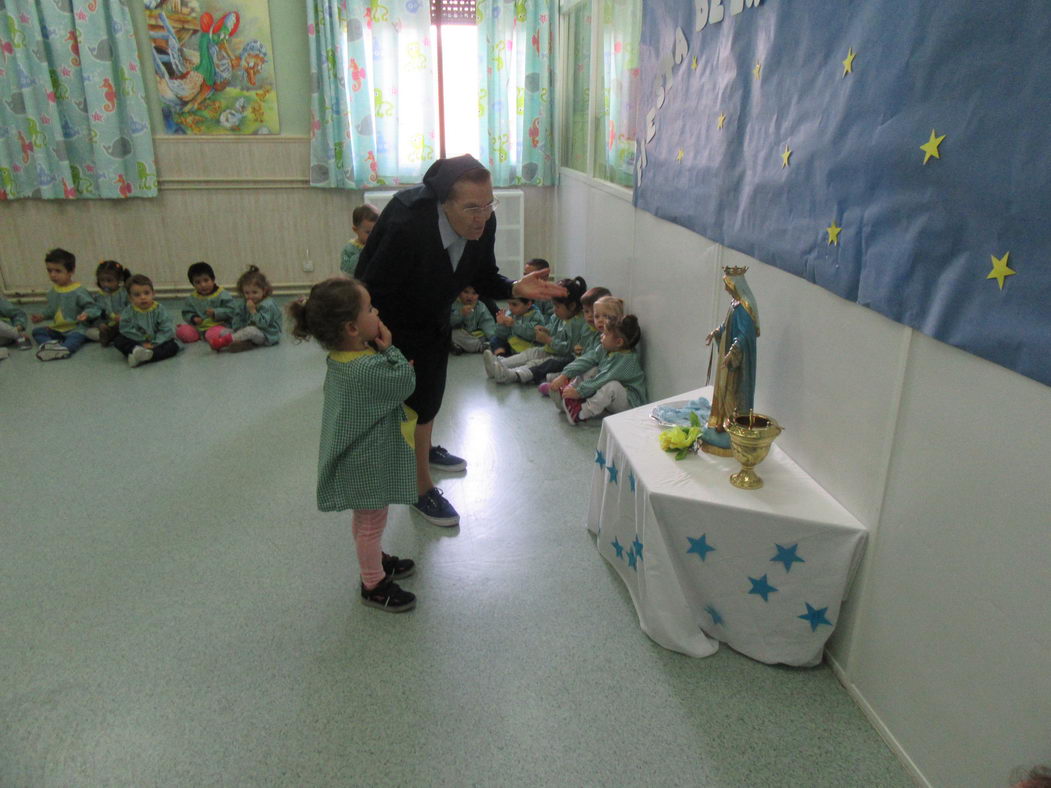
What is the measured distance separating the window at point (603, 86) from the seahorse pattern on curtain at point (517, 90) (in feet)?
0.57

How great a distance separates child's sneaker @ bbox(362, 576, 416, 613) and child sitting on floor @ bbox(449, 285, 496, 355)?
239cm

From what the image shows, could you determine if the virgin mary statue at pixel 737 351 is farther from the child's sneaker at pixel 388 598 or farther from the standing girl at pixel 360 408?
the child's sneaker at pixel 388 598

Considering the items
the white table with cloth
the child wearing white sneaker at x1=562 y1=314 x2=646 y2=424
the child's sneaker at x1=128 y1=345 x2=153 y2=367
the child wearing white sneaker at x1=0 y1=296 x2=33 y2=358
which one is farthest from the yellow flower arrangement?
the child wearing white sneaker at x1=0 y1=296 x2=33 y2=358

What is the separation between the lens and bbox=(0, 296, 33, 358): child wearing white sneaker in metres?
4.28

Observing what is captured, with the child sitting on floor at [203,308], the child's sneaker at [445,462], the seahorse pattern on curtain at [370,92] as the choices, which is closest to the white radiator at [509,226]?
the seahorse pattern on curtain at [370,92]

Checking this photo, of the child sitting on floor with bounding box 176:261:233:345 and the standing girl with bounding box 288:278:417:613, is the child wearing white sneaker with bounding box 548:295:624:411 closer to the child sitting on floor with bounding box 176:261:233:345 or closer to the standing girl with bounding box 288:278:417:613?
the standing girl with bounding box 288:278:417:613

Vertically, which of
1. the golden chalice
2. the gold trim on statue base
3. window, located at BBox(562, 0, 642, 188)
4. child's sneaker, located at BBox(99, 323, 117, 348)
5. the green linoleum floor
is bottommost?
the green linoleum floor

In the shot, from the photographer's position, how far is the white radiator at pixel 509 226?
5.24m

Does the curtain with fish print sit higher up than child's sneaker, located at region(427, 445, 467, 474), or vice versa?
the curtain with fish print

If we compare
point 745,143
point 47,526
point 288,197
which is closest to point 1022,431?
point 745,143

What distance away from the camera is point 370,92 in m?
5.04

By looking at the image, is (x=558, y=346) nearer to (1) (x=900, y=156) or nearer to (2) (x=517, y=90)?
(2) (x=517, y=90)

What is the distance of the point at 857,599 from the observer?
1.61m

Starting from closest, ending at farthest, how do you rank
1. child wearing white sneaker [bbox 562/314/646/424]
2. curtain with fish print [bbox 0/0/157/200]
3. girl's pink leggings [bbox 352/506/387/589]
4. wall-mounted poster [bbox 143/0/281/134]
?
girl's pink leggings [bbox 352/506/387/589] < child wearing white sneaker [bbox 562/314/646/424] < curtain with fish print [bbox 0/0/157/200] < wall-mounted poster [bbox 143/0/281/134]
